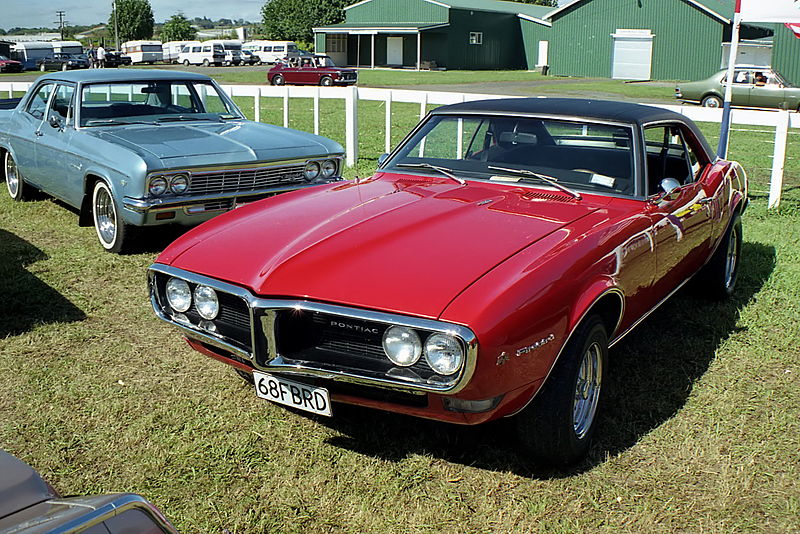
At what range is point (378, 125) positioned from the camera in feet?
56.2

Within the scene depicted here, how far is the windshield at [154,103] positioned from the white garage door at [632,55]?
37.1 meters

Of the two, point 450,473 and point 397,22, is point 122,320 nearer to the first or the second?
point 450,473

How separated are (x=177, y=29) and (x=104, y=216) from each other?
95.9m

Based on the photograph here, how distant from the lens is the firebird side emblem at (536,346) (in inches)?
122

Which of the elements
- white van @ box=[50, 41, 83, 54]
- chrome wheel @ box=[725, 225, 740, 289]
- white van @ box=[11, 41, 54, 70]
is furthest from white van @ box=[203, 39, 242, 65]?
chrome wheel @ box=[725, 225, 740, 289]

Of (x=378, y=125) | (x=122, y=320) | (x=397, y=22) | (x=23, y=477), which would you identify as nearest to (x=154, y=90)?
(x=122, y=320)

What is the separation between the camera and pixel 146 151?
6590 millimetres

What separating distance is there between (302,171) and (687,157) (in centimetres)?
345

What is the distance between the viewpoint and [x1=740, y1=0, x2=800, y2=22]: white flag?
8.15 m

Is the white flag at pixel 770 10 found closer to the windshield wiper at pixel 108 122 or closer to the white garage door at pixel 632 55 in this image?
the windshield wiper at pixel 108 122

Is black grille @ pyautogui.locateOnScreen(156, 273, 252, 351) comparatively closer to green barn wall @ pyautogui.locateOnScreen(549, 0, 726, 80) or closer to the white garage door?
green barn wall @ pyautogui.locateOnScreen(549, 0, 726, 80)

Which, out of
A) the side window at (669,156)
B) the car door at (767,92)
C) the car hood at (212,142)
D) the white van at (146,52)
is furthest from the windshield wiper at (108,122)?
the white van at (146,52)

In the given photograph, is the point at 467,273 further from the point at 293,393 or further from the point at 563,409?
the point at 293,393

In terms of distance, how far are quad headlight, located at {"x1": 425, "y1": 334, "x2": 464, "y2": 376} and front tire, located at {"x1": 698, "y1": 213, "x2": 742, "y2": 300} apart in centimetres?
325
